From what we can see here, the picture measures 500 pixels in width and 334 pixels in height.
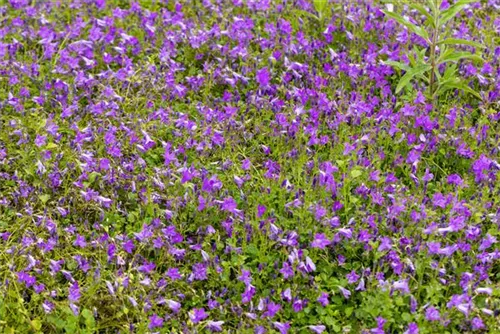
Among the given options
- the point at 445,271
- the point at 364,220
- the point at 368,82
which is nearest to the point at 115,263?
the point at 364,220

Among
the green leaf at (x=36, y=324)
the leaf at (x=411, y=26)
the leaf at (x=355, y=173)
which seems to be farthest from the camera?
the leaf at (x=411, y=26)

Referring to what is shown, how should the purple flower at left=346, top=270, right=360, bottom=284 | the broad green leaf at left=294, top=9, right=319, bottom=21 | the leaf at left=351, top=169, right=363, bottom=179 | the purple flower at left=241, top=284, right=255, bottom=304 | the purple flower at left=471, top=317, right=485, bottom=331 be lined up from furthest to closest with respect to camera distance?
the broad green leaf at left=294, top=9, right=319, bottom=21
the leaf at left=351, top=169, right=363, bottom=179
the purple flower at left=346, top=270, right=360, bottom=284
the purple flower at left=241, top=284, right=255, bottom=304
the purple flower at left=471, top=317, right=485, bottom=331

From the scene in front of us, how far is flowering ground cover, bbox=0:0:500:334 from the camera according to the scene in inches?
158

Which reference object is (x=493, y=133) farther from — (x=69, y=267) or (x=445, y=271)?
(x=69, y=267)

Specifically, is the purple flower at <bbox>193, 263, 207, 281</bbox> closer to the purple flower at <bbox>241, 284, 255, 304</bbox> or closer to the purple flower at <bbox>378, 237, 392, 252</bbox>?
the purple flower at <bbox>241, 284, 255, 304</bbox>

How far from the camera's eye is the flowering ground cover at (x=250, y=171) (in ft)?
13.2

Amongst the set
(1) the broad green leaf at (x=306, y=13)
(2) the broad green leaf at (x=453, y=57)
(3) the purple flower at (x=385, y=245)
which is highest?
(2) the broad green leaf at (x=453, y=57)

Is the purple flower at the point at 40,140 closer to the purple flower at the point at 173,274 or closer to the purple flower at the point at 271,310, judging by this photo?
the purple flower at the point at 173,274

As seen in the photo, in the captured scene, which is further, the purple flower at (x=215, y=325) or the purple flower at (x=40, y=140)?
the purple flower at (x=40, y=140)

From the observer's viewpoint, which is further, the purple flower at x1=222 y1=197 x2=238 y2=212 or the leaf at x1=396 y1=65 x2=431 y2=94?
the leaf at x1=396 y1=65 x2=431 y2=94

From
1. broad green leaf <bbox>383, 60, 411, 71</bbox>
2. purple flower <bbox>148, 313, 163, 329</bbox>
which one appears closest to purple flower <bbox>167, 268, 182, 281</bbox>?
purple flower <bbox>148, 313, 163, 329</bbox>

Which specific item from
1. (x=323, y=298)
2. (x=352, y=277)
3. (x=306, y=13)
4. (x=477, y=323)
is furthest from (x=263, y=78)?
(x=477, y=323)

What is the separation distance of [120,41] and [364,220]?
2.76m

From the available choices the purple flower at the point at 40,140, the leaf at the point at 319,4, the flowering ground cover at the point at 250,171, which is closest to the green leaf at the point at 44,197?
the flowering ground cover at the point at 250,171
